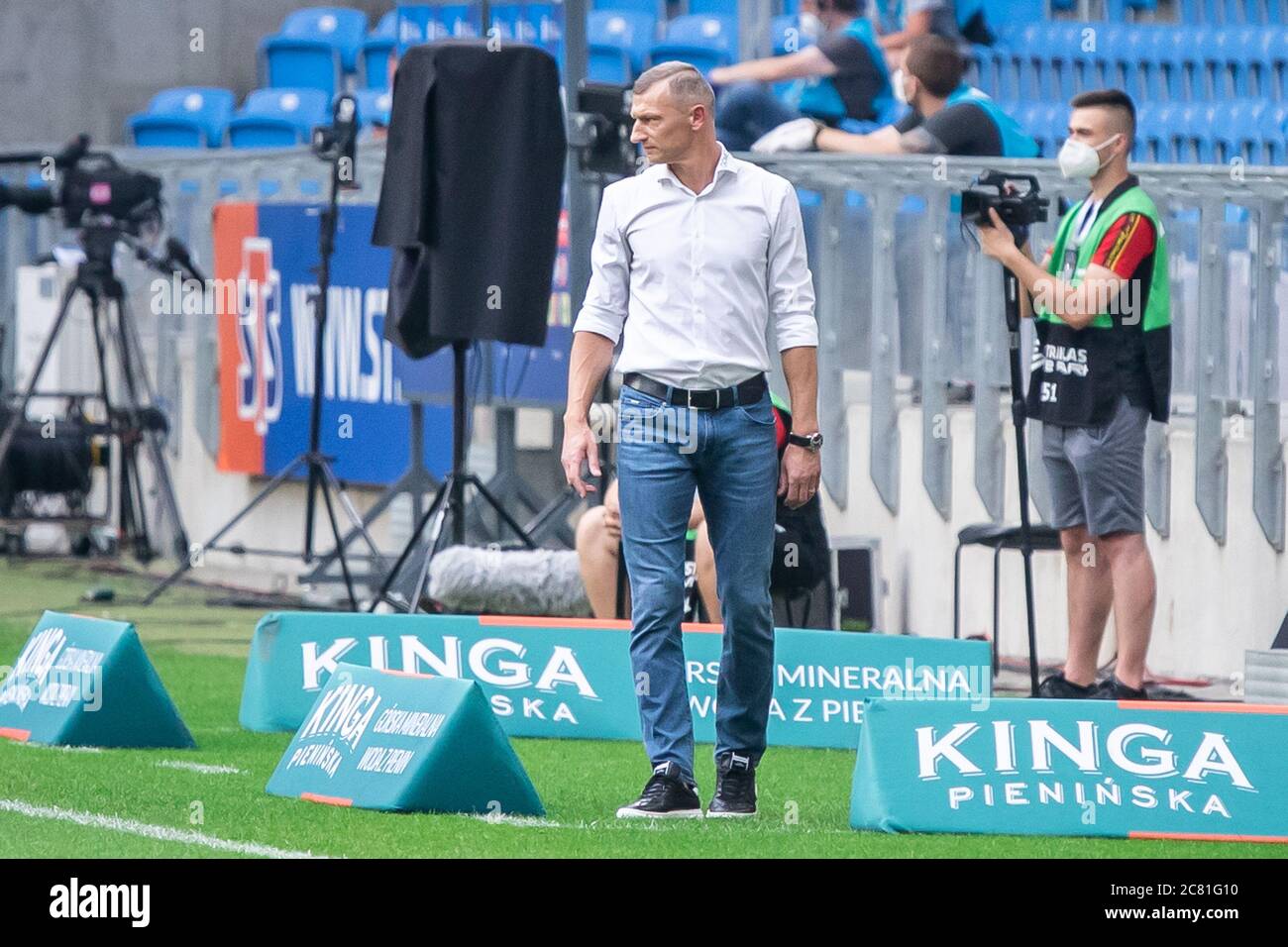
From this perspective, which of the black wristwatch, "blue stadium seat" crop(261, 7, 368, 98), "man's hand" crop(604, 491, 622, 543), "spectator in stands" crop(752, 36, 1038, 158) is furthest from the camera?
"blue stadium seat" crop(261, 7, 368, 98)

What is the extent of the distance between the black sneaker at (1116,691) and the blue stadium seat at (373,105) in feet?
30.6

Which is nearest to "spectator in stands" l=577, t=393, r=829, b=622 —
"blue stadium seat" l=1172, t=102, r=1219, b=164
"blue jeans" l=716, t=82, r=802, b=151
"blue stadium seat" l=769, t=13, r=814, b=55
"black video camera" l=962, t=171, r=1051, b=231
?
"black video camera" l=962, t=171, r=1051, b=231

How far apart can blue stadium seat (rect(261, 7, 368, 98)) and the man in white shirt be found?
1364 centimetres

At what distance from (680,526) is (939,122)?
4.81 metres

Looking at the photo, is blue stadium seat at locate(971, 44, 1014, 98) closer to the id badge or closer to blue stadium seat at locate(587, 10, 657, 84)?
blue stadium seat at locate(587, 10, 657, 84)

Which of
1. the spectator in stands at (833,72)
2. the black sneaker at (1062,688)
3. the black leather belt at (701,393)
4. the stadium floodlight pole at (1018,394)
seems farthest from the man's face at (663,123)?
the spectator in stands at (833,72)

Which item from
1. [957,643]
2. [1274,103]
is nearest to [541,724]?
[957,643]

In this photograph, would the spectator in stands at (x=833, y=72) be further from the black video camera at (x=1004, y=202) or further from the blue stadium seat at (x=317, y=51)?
the blue stadium seat at (x=317, y=51)

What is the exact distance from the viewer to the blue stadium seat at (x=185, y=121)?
19.5m

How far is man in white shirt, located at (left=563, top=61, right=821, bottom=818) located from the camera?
21.2ft

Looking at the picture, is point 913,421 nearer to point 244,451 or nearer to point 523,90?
point 523,90

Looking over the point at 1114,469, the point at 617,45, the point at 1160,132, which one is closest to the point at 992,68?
the point at 1160,132

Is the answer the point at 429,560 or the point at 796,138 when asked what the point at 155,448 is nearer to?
the point at 429,560

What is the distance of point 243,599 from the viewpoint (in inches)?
492
